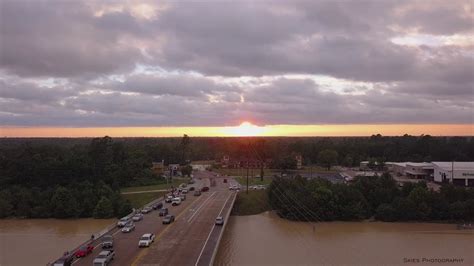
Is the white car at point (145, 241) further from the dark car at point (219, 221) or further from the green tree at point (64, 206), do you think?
the green tree at point (64, 206)

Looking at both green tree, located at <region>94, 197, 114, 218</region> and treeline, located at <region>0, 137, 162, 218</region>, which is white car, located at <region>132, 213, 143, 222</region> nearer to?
treeline, located at <region>0, 137, 162, 218</region>

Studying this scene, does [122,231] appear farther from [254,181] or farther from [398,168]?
[398,168]

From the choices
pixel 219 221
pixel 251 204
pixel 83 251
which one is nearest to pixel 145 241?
pixel 83 251

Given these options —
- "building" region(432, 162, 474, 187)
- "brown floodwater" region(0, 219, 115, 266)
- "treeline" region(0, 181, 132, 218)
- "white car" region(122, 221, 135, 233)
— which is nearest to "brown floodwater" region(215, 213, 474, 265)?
"white car" region(122, 221, 135, 233)

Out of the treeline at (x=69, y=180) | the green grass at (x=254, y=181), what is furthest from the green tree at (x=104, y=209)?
the green grass at (x=254, y=181)

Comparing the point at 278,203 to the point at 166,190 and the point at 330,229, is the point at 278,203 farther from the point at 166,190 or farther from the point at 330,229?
the point at 166,190

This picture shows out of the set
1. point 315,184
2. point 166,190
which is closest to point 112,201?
point 166,190
